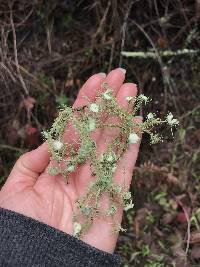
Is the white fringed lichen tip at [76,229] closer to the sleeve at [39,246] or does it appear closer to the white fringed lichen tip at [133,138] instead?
the sleeve at [39,246]

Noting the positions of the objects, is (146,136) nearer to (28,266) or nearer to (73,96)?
(73,96)

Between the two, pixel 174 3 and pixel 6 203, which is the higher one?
pixel 174 3

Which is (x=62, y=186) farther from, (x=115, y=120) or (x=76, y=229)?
(x=115, y=120)

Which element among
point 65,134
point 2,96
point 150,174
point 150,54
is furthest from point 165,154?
point 2,96

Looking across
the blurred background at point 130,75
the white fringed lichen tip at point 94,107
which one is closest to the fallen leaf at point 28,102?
the blurred background at point 130,75

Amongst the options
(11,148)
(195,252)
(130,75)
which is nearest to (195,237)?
(195,252)
